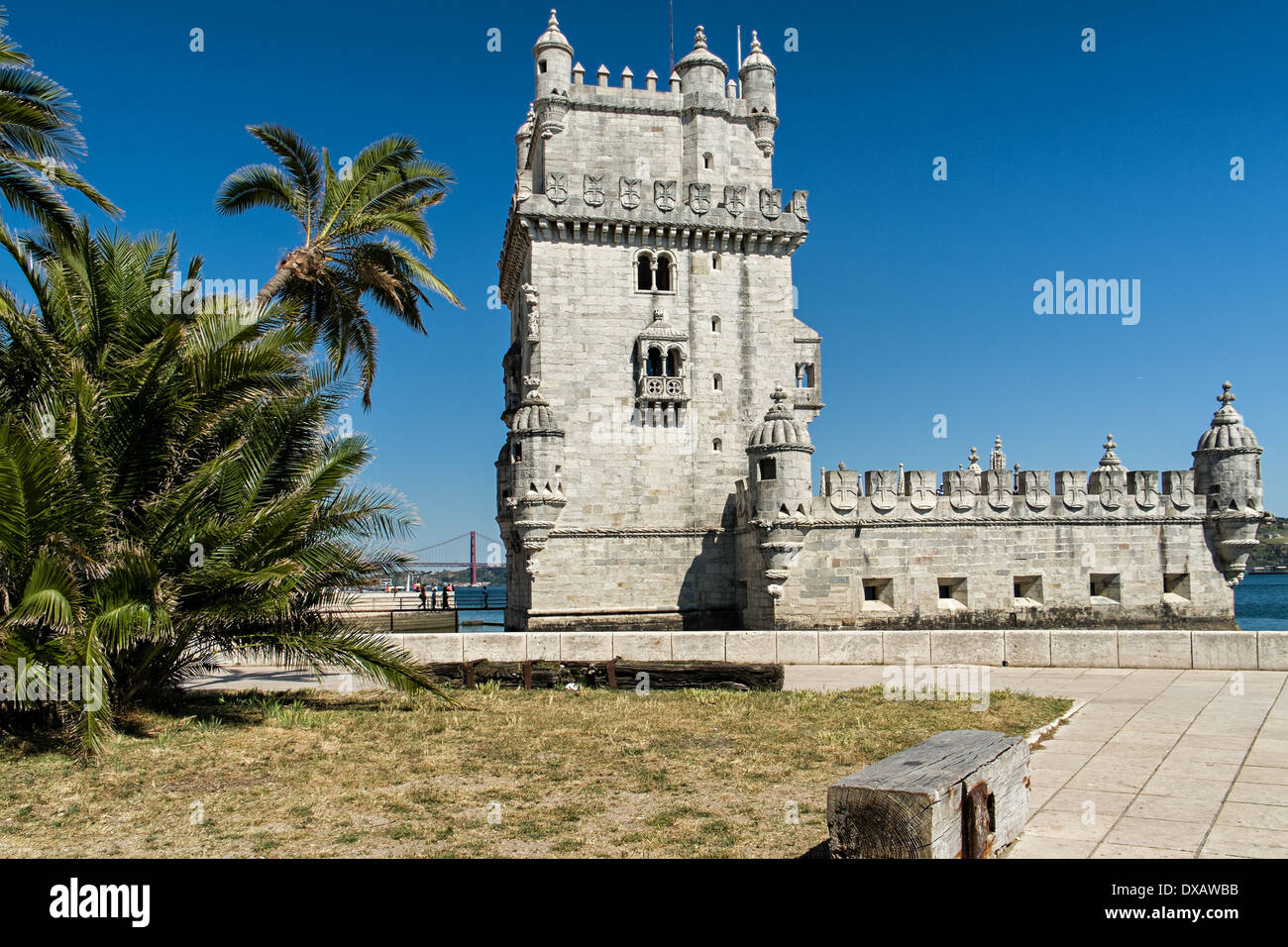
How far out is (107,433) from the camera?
11.5 metres

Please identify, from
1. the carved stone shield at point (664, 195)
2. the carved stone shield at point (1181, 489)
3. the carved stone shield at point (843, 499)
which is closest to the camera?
the carved stone shield at point (843, 499)

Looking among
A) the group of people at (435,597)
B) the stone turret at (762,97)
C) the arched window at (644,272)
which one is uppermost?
the stone turret at (762,97)

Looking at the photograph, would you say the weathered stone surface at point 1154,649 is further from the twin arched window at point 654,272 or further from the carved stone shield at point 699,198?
the carved stone shield at point 699,198

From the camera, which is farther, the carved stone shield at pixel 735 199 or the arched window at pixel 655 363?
the carved stone shield at pixel 735 199

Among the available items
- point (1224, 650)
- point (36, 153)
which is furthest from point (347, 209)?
point (1224, 650)

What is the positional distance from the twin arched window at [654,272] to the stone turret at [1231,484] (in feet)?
50.2

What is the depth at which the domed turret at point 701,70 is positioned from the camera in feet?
90.8

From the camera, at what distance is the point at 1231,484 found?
25.4 metres

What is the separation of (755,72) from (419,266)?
49.1 ft

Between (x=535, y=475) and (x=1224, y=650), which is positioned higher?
(x=535, y=475)

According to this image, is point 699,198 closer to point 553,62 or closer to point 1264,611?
point 553,62

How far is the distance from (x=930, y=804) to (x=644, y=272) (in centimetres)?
2303

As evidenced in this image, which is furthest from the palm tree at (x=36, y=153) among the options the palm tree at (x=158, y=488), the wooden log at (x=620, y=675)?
the wooden log at (x=620, y=675)
